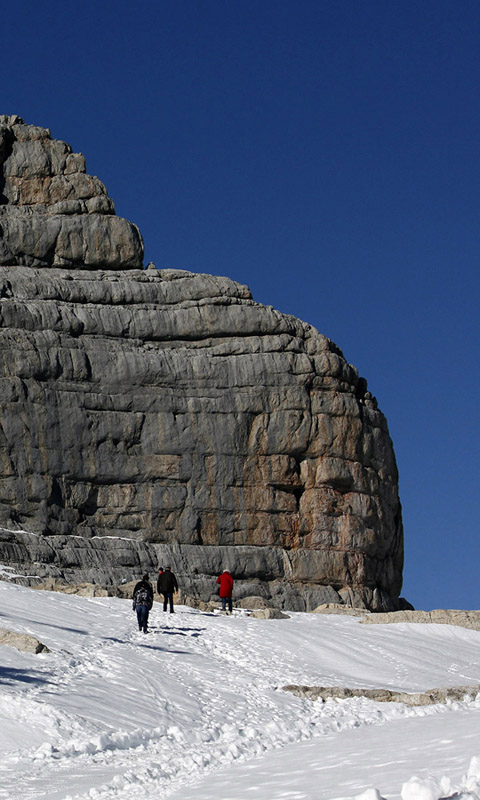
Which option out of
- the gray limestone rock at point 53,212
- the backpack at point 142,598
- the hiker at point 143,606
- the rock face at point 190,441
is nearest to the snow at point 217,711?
the hiker at point 143,606

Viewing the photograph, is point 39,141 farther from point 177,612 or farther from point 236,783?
point 236,783

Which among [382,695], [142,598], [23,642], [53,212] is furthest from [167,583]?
[53,212]

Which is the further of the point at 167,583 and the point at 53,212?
the point at 53,212

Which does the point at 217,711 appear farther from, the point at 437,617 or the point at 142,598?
the point at 437,617

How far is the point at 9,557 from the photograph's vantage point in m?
54.3

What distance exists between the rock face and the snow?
839 inches

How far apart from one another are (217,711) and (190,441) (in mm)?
40893

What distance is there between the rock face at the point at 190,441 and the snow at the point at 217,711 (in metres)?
21.3

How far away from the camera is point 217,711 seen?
22.3m

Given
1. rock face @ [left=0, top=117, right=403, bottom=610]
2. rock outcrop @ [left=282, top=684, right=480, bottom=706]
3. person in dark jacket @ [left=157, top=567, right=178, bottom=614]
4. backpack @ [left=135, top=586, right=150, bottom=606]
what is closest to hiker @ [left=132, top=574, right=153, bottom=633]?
backpack @ [left=135, top=586, right=150, bottom=606]

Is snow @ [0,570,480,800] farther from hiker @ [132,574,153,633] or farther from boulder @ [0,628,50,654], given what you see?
hiker @ [132,574,153,633]

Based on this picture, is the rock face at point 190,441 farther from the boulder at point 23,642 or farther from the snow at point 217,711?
the boulder at point 23,642

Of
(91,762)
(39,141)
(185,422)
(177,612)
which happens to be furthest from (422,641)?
(39,141)

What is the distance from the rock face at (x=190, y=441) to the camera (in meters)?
60.1
